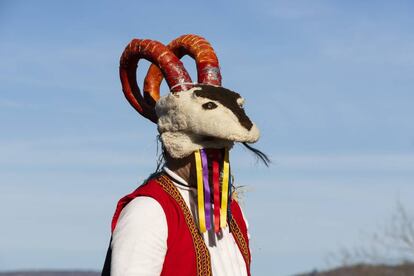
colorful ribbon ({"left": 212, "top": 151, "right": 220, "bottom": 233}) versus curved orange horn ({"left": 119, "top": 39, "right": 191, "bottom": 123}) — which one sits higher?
curved orange horn ({"left": 119, "top": 39, "right": 191, "bottom": 123})

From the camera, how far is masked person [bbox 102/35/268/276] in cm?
416

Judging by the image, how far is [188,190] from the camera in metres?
4.46

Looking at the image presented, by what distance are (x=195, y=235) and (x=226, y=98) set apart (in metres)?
0.51

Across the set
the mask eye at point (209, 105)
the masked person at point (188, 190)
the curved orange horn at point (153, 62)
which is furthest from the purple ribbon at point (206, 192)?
the curved orange horn at point (153, 62)

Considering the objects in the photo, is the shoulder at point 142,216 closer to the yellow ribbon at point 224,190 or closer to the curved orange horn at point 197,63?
the yellow ribbon at point 224,190

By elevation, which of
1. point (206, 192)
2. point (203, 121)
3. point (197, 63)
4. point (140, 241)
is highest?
point (197, 63)

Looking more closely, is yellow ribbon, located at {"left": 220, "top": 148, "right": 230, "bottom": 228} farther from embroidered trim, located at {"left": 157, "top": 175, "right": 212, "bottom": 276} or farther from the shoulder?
the shoulder

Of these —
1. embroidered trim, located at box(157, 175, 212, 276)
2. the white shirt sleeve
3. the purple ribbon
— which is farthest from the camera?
the purple ribbon

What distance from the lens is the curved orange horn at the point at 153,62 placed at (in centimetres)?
453

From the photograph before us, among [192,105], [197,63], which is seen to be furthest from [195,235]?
[197,63]

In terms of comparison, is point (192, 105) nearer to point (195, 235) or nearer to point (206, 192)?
point (206, 192)

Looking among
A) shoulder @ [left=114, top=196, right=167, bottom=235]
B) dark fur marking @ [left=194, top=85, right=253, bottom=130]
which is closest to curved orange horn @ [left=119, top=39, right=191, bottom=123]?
dark fur marking @ [left=194, top=85, right=253, bottom=130]

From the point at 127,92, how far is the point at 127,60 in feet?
0.43

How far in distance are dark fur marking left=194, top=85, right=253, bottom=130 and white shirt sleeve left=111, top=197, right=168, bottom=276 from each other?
446 mm
